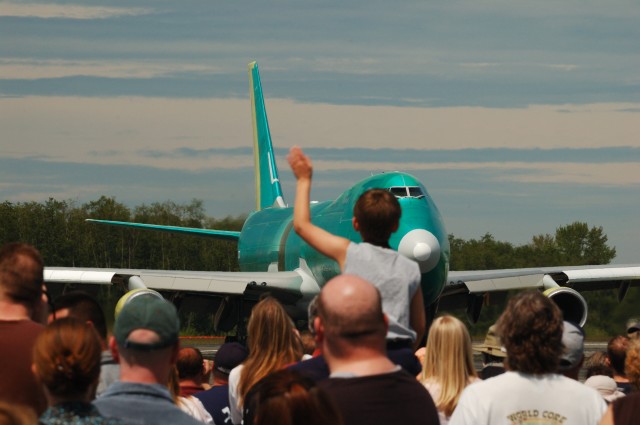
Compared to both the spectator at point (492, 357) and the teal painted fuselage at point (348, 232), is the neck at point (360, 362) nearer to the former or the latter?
the spectator at point (492, 357)

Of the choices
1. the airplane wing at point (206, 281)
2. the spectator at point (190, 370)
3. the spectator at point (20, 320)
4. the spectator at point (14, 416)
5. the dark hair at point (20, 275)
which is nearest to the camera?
the spectator at point (14, 416)

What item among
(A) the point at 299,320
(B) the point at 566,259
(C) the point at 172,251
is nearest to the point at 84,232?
(C) the point at 172,251

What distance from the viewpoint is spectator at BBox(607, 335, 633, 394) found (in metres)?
8.75

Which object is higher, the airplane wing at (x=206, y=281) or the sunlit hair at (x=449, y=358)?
the sunlit hair at (x=449, y=358)

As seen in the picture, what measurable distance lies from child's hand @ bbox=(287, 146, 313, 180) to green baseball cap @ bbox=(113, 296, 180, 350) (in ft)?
5.84

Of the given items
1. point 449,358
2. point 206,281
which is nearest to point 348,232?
point 206,281

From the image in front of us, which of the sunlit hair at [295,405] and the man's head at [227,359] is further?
the man's head at [227,359]

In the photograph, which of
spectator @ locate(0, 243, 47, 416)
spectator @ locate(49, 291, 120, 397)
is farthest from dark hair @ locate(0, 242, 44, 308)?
spectator @ locate(49, 291, 120, 397)

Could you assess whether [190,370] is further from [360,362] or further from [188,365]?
[360,362]

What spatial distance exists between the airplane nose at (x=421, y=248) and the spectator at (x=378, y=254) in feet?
43.4

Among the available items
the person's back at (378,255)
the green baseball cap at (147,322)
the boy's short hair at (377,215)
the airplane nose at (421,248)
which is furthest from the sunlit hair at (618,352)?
the airplane nose at (421,248)

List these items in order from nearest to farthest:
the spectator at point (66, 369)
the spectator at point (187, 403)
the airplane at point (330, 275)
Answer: the spectator at point (66, 369) < the spectator at point (187, 403) < the airplane at point (330, 275)

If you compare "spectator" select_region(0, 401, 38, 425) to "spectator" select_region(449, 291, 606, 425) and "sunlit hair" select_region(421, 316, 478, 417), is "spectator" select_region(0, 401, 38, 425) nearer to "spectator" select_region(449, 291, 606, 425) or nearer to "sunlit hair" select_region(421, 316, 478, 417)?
"spectator" select_region(449, 291, 606, 425)

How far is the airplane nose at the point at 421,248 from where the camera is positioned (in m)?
20.0
